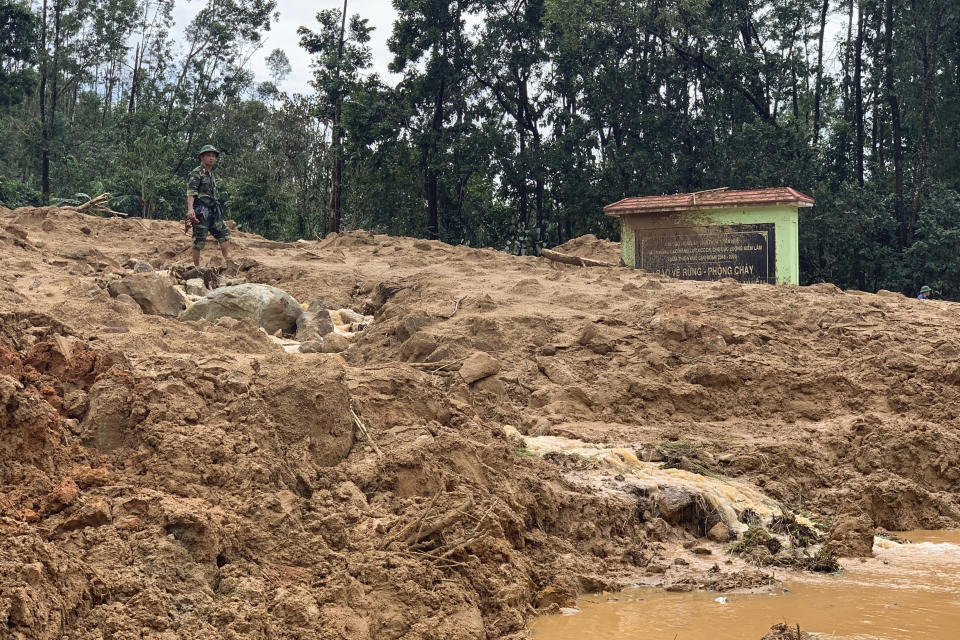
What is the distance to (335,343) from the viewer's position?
8.48m

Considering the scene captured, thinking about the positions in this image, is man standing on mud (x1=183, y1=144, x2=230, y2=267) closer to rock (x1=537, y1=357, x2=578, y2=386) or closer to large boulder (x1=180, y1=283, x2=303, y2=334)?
large boulder (x1=180, y1=283, x2=303, y2=334)

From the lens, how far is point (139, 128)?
85.3ft

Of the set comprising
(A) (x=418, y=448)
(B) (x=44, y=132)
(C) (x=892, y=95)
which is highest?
(B) (x=44, y=132)

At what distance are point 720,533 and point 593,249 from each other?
33.9 ft

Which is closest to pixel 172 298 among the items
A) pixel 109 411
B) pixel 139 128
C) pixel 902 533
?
pixel 109 411

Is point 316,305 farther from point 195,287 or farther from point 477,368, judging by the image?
point 477,368

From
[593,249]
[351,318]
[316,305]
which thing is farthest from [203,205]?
[593,249]

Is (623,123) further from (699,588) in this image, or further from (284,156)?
(699,588)

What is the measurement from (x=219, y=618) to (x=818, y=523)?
381 cm

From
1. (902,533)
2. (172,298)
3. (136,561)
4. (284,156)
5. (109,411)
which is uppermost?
(284,156)

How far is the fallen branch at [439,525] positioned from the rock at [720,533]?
6.09 feet

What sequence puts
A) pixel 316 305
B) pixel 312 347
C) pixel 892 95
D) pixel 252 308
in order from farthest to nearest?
pixel 892 95 < pixel 316 305 < pixel 252 308 < pixel 312 347

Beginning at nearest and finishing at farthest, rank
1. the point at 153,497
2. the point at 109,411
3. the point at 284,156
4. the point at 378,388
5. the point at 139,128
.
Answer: the point at 153,497
the point at 109,411
the point at 378,388
the point at 284,156
the point at 139,128

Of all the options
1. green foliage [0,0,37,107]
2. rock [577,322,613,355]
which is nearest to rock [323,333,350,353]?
rock [577,322,613,355]
